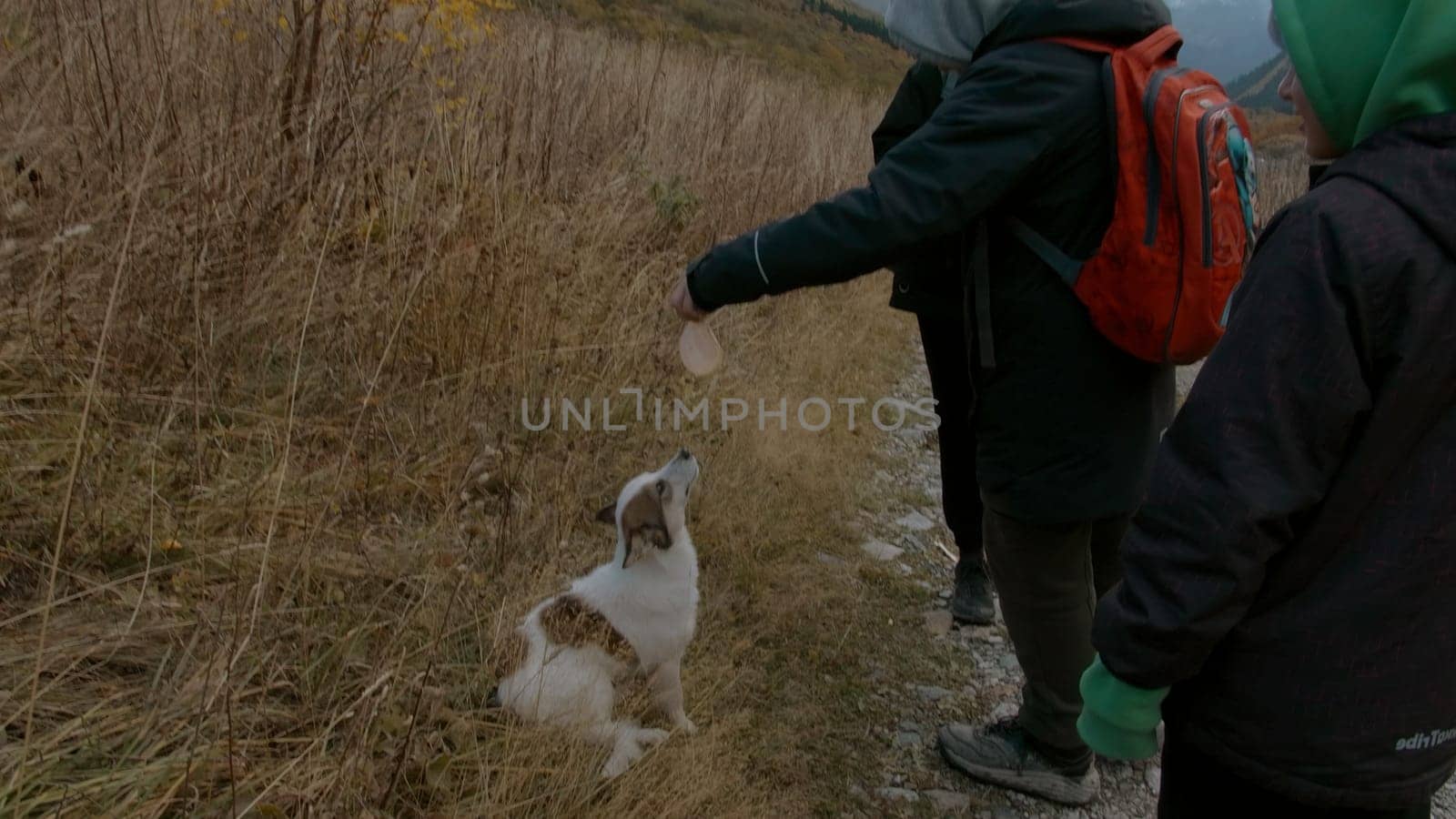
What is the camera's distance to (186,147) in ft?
9.05

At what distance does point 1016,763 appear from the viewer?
2.64 m

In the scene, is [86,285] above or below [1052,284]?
below

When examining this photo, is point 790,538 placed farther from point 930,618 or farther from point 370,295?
point 370,295

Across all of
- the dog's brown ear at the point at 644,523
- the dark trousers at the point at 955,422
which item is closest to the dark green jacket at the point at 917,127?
the dark trousers at the point at 955,422

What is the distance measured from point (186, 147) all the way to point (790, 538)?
256cm

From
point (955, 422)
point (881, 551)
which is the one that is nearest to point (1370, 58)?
point (955, 422)

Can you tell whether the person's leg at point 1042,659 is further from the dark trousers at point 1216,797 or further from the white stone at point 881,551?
the white stone at point 881,551

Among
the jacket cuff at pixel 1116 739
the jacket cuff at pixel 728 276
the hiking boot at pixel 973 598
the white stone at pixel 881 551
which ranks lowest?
the white stone at pixel 881 551

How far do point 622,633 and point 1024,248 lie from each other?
1.46 metres

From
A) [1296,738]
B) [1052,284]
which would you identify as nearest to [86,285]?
[1052,284]

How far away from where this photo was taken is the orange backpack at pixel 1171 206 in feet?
5.94

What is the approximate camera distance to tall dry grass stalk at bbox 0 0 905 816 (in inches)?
73.0

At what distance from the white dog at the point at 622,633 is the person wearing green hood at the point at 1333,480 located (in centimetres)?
140

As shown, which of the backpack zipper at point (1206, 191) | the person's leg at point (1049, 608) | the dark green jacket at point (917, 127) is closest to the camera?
the backpack zipper at point (1206, 191)
